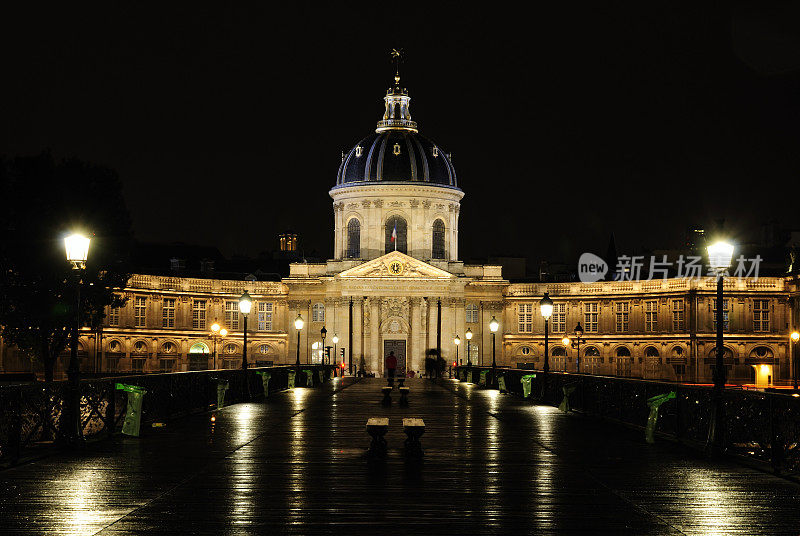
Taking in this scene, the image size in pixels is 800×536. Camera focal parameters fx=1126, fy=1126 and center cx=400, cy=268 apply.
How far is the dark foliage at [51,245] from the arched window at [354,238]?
49166 mm

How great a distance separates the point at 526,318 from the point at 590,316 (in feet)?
21.2

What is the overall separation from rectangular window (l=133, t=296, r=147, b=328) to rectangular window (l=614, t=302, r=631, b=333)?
42.7 meters

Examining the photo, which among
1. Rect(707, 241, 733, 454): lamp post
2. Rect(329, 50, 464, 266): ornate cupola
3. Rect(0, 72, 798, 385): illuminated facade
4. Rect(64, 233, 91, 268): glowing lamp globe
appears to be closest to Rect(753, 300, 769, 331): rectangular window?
Rect(0, 72, 798, 385): illuminated facade

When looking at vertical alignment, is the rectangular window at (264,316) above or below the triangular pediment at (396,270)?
below

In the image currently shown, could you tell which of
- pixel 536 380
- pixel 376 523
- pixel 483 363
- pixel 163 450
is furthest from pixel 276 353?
pixel 376 523

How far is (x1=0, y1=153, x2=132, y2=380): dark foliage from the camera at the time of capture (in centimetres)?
5538

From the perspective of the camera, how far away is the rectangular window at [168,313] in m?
102

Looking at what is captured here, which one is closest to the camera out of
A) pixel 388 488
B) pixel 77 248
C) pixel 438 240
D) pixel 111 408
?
pixel 388 488

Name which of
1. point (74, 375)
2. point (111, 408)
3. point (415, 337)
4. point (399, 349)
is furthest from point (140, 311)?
point (74, 375)

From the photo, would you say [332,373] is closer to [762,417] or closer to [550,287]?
[550,287]

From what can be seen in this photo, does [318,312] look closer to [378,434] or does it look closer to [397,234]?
[397,234]

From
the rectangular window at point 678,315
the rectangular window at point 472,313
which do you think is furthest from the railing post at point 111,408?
the rectangular window at point 472,313

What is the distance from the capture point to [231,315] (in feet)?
351

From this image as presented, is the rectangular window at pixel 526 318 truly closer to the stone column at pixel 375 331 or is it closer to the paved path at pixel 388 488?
the stone column at pixel 375 331
